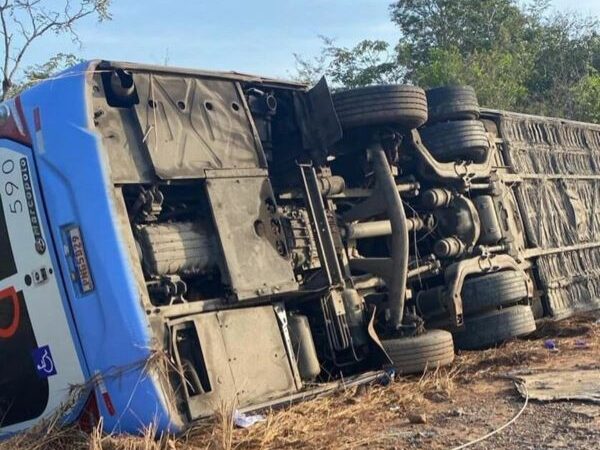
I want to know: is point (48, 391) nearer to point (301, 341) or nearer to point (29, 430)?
point (29, 430)

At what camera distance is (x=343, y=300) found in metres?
5.27

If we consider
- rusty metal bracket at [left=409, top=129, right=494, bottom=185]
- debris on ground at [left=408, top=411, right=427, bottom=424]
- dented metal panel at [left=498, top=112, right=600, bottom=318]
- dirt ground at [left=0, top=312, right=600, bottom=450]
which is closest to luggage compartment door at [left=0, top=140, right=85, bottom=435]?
dirt ground at [left=0, top=312, right=600, bottom=450]

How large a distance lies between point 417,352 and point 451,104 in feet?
8.29

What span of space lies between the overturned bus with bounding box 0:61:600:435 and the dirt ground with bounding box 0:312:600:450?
151mm

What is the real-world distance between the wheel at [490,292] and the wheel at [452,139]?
1132 millimetres

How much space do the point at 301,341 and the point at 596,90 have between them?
15767 mm

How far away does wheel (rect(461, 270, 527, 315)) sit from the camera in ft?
20.6

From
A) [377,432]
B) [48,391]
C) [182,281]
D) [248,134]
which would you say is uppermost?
[248,134]

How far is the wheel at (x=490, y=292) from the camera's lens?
6.27 metres

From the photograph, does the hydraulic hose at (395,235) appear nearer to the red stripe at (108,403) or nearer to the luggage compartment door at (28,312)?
the red stripe at (108,403)

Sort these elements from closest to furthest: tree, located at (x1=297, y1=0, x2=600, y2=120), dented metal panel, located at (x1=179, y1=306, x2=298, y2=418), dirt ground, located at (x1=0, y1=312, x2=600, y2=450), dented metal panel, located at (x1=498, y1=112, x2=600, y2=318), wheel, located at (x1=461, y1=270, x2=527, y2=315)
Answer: dirt ground, located at (x1=0, y1=312, x2=600, y2=450) → dented metal panel, located at (x1=179, y1=306, x2=298, y2=418) → wheel, located at (x1=461, y1=270, x2=527, y2=315) → dented metal panel, located at (x1=498, y1=112, x2=600, y2=318) → tree, located at (x1=297, y1=0, x2=600, y2=120)

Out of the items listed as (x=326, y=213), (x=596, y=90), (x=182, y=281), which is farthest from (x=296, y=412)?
(x=596, y=90)

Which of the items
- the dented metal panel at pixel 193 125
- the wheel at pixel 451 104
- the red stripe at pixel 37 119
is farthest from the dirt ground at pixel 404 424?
the wheel at pixel 451 104

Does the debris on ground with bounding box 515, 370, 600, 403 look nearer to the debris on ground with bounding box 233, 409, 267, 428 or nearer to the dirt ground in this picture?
the dirt ground
